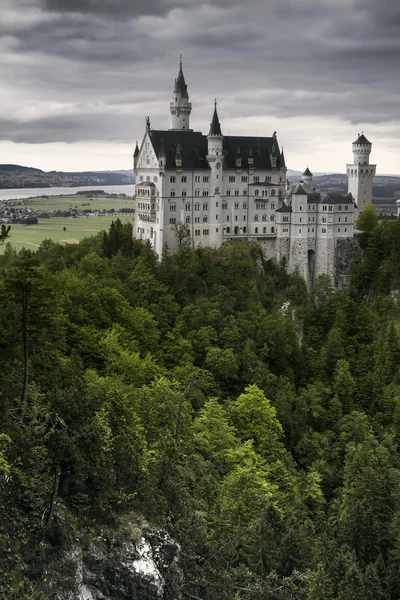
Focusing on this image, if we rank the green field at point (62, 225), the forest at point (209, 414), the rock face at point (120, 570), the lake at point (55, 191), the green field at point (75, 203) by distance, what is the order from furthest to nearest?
the lake at point (55, 191), the green field at point (75, 203), the green field at point (62, 225), the forest at point (209, 414), the rock face at point (120, 570)

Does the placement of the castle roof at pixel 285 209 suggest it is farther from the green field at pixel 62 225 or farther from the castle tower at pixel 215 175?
the green field at pixel 62 225

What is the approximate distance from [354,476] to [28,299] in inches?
1170

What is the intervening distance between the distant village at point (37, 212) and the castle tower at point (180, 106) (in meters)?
24.3

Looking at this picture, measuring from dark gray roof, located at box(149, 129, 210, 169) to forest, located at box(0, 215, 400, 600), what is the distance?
10.2 m

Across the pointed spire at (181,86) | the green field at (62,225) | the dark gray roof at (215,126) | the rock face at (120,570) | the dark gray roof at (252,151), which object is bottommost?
the rock face at (120,570)

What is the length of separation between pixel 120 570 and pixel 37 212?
85001 mm

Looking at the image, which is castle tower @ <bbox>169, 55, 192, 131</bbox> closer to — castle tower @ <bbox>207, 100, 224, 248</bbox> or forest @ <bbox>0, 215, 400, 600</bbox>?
→ castle tower @ <bbox>207, 100, 224, 248</bbox>

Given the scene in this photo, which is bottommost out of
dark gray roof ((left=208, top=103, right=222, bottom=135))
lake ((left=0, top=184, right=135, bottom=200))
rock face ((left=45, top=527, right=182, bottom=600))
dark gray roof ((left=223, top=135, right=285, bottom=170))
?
rock face ((left=45, top=527, right=182, bottom=600))

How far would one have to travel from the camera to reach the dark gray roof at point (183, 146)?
298 feet

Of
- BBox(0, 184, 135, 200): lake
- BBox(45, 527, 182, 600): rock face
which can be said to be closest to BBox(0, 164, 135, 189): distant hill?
BBox(0, 184, 135, 200): lake

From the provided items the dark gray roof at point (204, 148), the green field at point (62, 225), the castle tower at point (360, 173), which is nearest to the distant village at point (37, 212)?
the green field at point (62, 225)

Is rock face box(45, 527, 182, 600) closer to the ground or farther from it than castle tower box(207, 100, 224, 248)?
closer to the ground

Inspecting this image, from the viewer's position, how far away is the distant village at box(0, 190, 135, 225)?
101m

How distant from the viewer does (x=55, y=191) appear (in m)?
140
